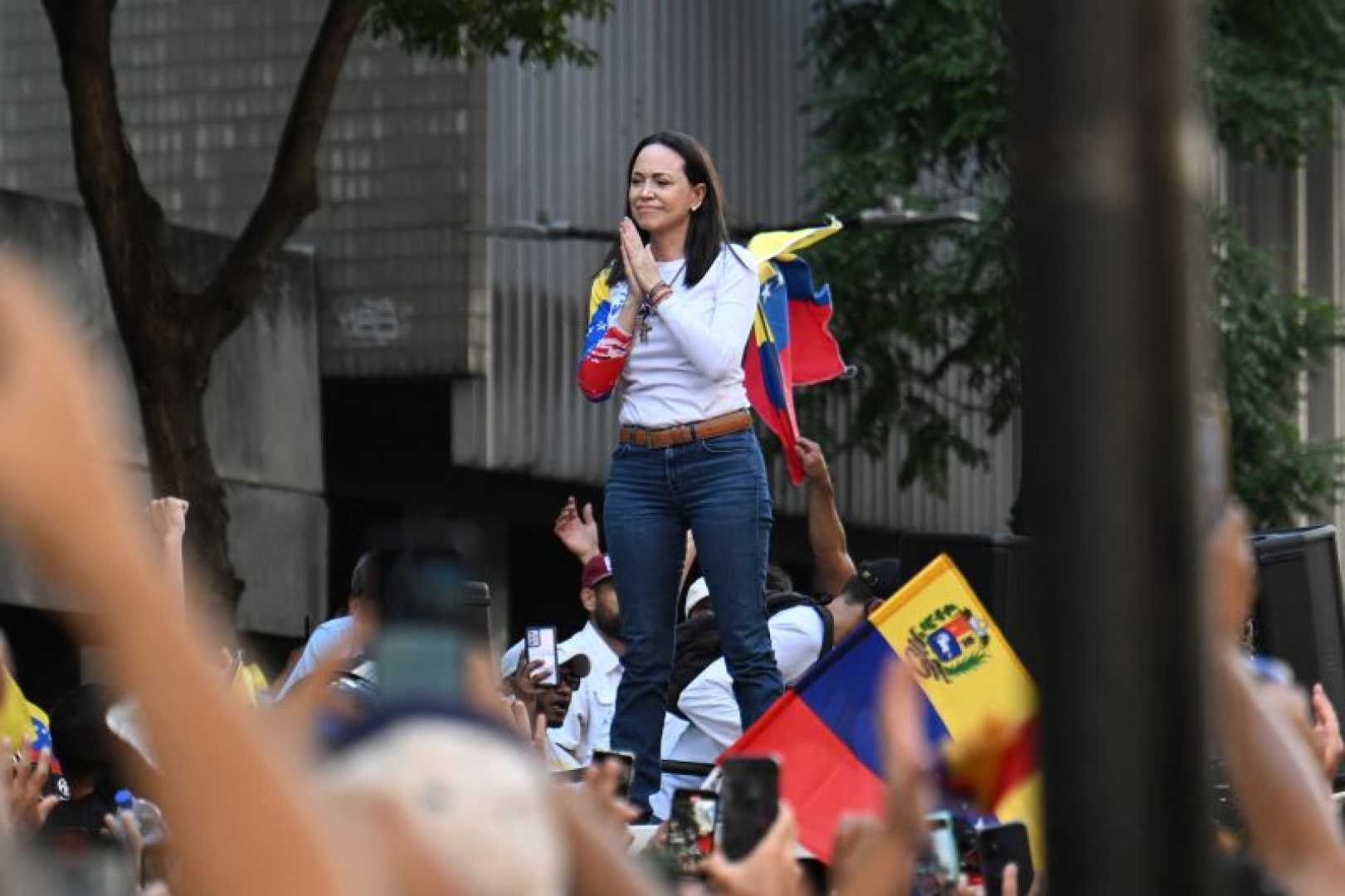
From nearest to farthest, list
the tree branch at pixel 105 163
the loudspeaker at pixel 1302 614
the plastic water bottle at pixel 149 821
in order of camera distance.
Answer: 1. the plastic water bottle at pixel 149 821
2. the loudspeaker at pixel 1302 614
3. the tree branch at pixel 105 163

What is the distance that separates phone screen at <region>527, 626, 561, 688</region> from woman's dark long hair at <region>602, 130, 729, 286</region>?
47.1 inches

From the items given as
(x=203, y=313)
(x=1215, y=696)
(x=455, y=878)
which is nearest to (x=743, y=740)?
(x=1215, y=696)

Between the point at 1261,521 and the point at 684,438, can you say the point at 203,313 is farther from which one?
the point at 1261,521

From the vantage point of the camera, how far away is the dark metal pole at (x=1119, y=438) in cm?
284

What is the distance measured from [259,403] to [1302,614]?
12536 millimetres

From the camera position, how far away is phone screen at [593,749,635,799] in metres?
6.71

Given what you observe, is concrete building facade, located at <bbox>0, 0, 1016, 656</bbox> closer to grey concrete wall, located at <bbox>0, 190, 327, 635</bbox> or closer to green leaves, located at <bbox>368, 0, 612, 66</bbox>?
grey concrete wall, located at <bbox>0, 190, 327, 635</bbox>

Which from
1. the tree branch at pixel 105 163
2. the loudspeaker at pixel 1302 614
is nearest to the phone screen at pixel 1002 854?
the loudspeaker at pixel 1302 614

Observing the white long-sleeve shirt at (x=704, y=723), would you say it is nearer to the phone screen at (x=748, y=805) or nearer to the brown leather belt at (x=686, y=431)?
the brown leather belt at (x=686, y=431)

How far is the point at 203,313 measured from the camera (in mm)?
14461

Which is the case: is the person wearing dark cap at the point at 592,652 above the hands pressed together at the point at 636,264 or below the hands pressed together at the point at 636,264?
below

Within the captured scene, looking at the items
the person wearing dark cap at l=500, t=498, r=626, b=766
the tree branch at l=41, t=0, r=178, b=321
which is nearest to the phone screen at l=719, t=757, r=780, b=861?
the person wearing dark cap at l=500, t=498, r=626, b=766

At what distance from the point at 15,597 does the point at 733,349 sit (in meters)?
10.7

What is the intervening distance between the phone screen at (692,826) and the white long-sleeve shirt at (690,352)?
283cm
